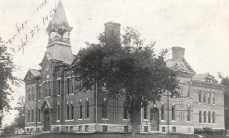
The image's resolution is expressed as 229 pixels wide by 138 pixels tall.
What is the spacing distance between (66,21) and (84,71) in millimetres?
13053

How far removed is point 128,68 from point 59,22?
1554 cm

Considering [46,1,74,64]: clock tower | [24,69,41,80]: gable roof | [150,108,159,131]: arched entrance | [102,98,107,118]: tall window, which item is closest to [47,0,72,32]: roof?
[46,1,74,64]: clock tower

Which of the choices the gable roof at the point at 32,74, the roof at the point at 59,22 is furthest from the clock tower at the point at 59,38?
the gable roof at the point at 32,74

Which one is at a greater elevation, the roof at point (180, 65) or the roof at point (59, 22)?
the roof at point (59, 22)

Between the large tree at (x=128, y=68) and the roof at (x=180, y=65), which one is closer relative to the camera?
the large tree at (x=128, y=68)

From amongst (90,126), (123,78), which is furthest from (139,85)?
(90,126)

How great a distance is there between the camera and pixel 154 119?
53.8m

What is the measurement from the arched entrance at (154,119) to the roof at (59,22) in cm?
1481

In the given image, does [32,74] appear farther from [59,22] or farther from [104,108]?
[104,108]

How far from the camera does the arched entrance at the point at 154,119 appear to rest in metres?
53.2

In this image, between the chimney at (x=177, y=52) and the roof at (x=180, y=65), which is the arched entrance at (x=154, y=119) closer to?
the roof at (x=180, y=65)

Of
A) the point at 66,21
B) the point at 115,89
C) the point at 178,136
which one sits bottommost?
the point at 178,136

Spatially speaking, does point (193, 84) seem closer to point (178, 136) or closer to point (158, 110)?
point (158, 110)

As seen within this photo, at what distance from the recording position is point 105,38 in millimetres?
41844
